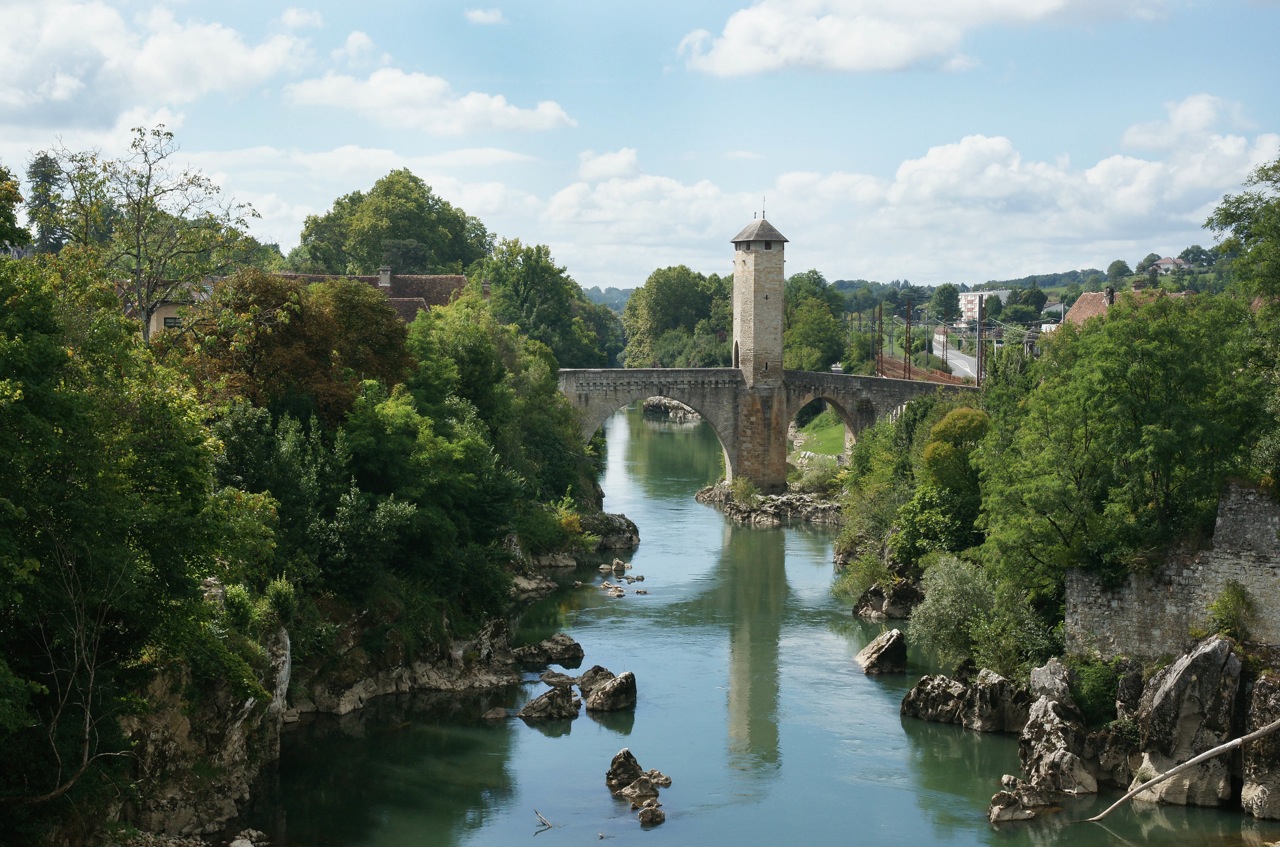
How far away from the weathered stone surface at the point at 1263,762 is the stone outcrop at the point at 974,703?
460cm

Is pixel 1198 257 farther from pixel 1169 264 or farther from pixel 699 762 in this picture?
pixel 699 762

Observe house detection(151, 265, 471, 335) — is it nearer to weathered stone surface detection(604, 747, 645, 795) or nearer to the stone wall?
weathered stone surface detection(604, 747, 645, 795)

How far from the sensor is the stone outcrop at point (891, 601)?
113 feet

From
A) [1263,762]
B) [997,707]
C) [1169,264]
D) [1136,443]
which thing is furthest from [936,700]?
[1169,264]

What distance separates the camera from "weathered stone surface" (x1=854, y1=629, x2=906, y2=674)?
2953cm

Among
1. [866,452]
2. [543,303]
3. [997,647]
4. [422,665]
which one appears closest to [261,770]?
[422,665]

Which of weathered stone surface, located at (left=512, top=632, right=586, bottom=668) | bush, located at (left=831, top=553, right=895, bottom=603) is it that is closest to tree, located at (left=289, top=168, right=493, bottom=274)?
bush, located at (left=831, top=553, right=895, bottom=603)

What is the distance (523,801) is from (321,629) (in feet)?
17.4

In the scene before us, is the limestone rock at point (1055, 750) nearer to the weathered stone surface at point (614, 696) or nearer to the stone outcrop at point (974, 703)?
the stone outcrop at point (974, 703)

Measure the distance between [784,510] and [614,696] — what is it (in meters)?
25.7

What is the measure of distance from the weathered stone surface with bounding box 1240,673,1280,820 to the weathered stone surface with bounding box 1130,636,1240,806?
1.27 ft

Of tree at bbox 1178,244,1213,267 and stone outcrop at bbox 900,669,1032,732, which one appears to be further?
tree at bbox 1178,244,1213,267

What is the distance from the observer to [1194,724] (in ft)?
72.5

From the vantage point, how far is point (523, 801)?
22.4 metres
